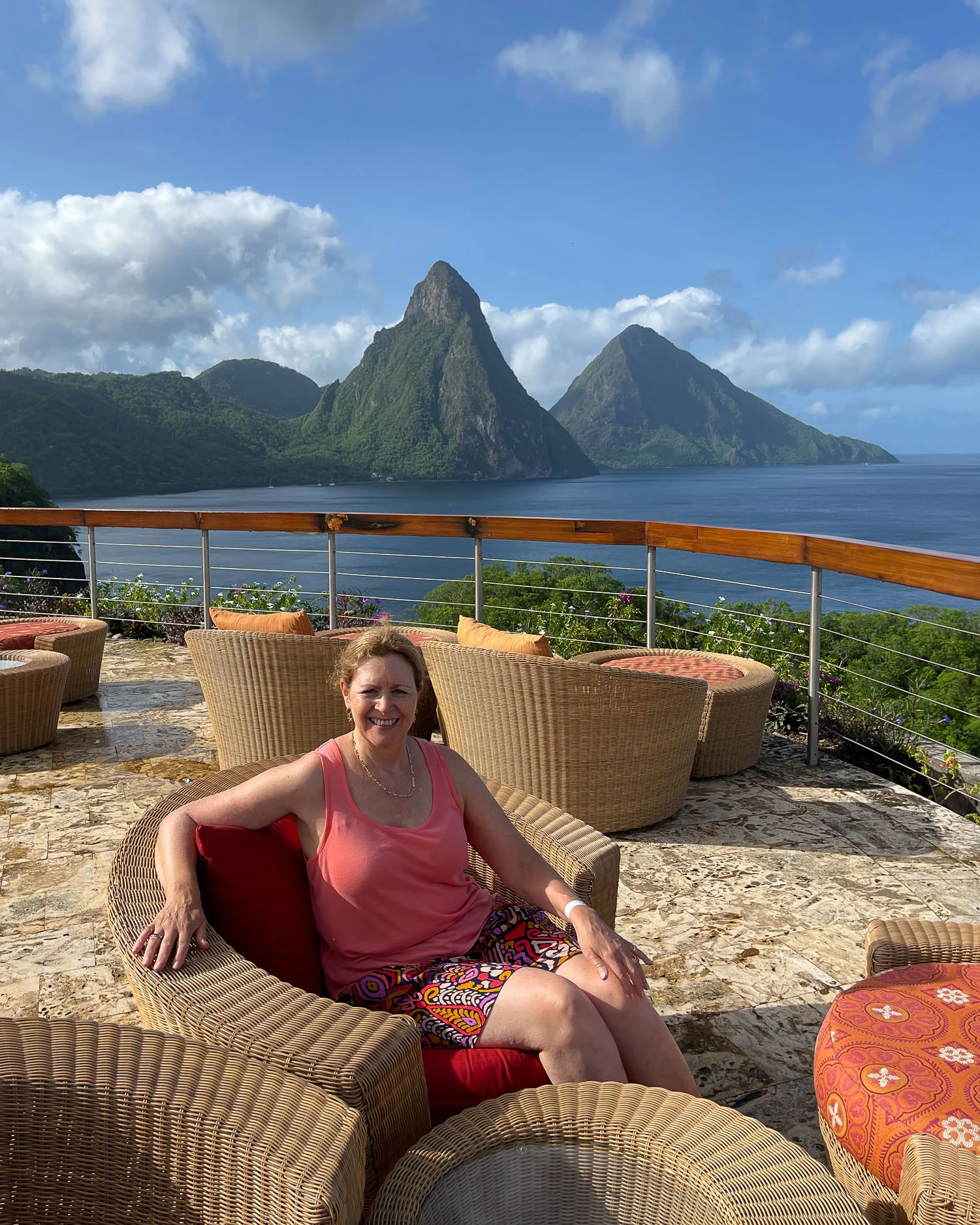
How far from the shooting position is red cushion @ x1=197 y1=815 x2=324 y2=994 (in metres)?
1.53

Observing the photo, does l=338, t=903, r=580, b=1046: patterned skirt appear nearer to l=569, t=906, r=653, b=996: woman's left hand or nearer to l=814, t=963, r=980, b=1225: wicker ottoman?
l=569, t=906, r=653, b=996: woman's left hand

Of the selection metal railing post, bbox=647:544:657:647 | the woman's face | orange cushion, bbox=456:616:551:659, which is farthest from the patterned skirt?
metal railing post, bbox=647:544:657:647

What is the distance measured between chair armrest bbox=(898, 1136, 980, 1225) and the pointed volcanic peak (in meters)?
64.6

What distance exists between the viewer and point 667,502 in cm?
6338

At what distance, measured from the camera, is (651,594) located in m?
4.75

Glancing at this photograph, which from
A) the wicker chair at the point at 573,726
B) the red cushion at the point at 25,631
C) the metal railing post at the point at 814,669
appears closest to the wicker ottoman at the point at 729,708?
the metal railing post at the point at 814,669

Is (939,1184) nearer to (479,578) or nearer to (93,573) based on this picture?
(479,578)

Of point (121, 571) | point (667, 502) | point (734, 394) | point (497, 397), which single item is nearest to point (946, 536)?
point (667, 502)

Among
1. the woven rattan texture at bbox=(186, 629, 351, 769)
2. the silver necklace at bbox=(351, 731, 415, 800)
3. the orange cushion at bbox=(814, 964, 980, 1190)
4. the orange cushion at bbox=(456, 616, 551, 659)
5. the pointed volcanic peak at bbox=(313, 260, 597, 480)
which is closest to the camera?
the orange cushion at bbox=(814, 964, 980, 1190)

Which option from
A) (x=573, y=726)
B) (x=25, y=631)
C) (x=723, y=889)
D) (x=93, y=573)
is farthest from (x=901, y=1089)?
(x=93, y=573)

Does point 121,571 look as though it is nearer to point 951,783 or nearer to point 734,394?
point 951,783

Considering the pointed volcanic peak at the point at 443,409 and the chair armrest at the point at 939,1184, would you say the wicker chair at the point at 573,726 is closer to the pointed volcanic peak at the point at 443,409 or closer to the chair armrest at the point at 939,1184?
the chair armrest at the point at 939,1184

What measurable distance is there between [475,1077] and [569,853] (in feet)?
1.86

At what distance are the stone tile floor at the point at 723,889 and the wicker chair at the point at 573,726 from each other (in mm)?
210
